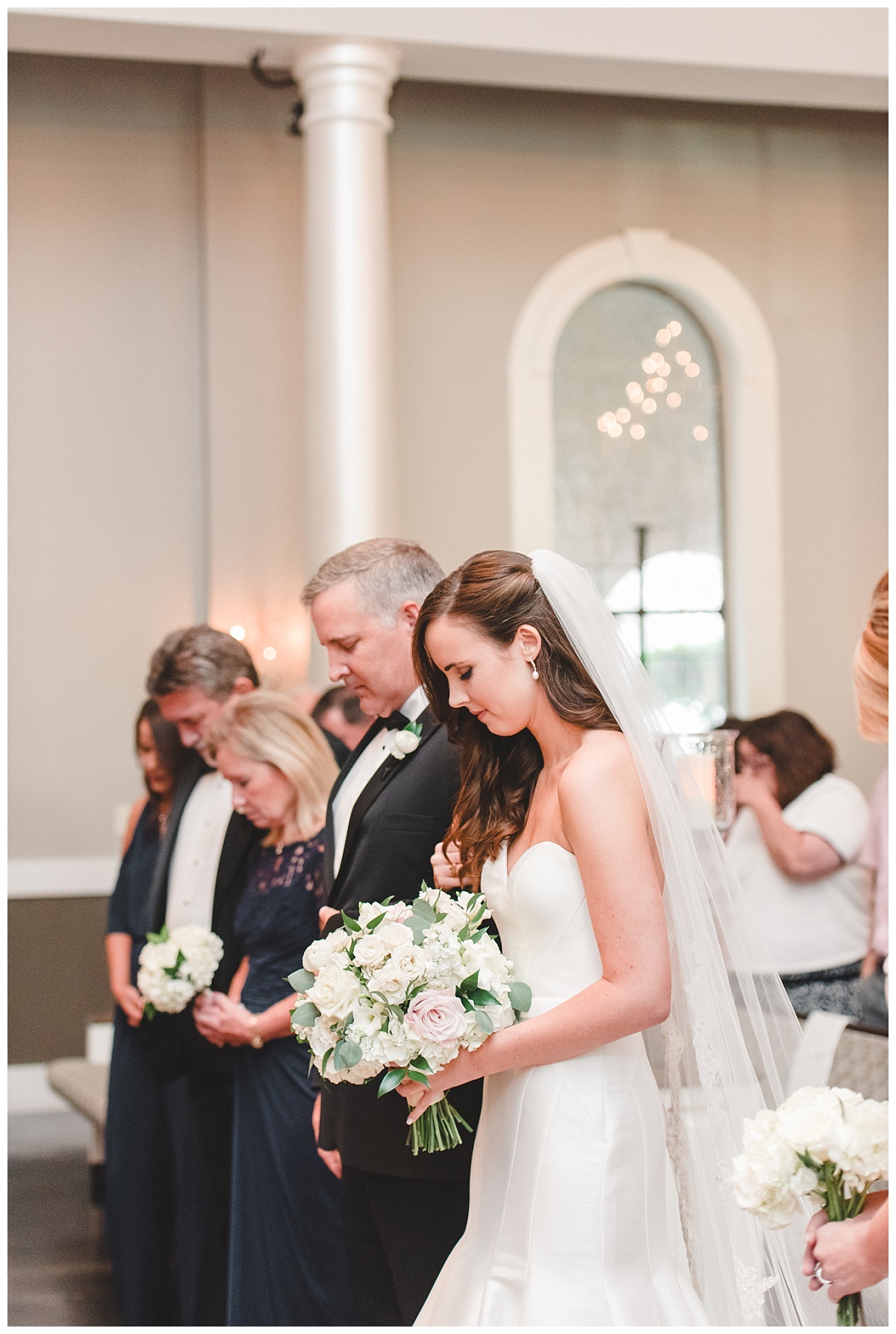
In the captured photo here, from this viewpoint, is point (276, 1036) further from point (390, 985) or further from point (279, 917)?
point (390, 985)

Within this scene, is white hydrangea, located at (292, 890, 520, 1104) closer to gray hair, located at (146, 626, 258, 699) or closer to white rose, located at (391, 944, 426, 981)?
white rose, located at (391, 944, 426, 981)

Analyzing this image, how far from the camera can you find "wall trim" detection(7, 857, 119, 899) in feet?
24.6

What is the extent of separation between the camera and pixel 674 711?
8.53 metres

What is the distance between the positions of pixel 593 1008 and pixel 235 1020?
1.62 meters

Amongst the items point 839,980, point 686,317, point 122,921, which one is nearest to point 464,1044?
point 122,921

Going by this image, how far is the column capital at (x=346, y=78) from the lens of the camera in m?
6.90

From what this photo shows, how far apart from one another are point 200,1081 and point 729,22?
5.83 metres

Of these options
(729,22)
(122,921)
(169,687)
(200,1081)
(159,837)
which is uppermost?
(729,22)

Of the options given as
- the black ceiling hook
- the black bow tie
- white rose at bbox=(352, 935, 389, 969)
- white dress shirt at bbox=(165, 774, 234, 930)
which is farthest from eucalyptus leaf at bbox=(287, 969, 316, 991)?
the black ceiling hook

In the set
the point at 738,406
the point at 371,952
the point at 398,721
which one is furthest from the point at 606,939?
the point at 738,406

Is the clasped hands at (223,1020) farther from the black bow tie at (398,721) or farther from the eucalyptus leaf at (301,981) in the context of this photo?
→ the eucalyptus leaf at (301,981)

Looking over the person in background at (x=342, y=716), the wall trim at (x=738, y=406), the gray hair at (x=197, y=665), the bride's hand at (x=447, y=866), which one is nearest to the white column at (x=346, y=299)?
the wall trim at (x=738, y=406)

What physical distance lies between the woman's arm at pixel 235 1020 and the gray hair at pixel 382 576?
3.37 ft

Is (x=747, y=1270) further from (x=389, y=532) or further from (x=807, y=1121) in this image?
(x=389, y=532)
